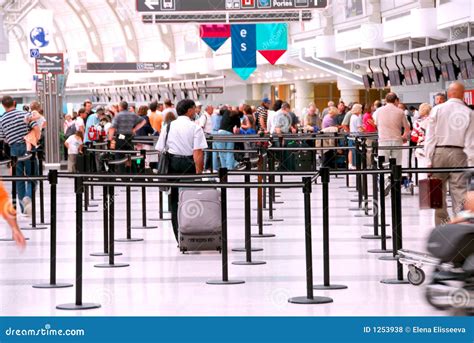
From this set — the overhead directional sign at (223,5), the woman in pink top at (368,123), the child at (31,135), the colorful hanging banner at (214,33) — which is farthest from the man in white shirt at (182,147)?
the colorful hanging banner at (214,33)

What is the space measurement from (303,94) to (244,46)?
22.4m

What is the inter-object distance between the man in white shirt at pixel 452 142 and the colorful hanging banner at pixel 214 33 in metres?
16.7

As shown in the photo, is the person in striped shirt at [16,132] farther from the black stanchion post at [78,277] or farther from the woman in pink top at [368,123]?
the woman in pink top at [368,123]

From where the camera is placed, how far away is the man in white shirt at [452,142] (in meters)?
11.7

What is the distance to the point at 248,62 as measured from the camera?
2550 centimetres

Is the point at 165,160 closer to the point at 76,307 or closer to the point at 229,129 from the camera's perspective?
the point at 76,307

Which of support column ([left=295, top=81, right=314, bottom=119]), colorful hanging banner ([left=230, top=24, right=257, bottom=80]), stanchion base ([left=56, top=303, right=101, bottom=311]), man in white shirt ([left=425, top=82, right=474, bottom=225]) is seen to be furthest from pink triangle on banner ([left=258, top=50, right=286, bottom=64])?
support column ([left=295, top=81, right=314, bottom=119])

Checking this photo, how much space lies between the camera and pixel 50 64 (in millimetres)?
30969

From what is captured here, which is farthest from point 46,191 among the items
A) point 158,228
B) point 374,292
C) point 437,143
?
point 374,292

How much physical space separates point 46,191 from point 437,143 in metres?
12.6

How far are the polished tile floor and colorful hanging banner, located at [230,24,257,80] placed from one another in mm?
10319

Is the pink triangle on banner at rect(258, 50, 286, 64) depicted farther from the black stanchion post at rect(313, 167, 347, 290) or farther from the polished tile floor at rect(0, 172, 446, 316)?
the black stanchion post at rect(313, 167, 347, 290)

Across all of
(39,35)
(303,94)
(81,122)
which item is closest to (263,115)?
(81,122)

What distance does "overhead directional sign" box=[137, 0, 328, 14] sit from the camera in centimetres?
2256
